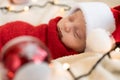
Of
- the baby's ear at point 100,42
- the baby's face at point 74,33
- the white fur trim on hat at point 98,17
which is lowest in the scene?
the baby's face at point 74,33

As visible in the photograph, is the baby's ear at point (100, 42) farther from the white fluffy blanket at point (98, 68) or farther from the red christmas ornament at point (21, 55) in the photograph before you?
the red christmas ornament at point (21, 55)

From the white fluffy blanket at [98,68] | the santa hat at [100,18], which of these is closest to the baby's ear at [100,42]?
the white fluffy blanket at [98,68]

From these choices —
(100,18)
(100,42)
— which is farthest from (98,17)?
(100,42)

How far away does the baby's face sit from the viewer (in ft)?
2.73

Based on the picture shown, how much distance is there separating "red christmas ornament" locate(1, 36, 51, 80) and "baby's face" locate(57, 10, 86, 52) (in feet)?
1.52

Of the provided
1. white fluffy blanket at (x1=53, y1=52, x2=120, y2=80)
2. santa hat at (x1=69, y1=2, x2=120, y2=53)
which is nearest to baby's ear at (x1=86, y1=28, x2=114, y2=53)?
white fluffy blanket at (x1=53, y1=52, x2=120, y2=80)

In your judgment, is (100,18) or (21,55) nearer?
(21,55)

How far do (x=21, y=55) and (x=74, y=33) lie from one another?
0.50m

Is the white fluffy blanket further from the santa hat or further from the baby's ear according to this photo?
the santa hat

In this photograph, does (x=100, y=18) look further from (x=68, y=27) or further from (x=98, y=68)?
(x=98, y=68)

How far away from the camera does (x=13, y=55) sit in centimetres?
35

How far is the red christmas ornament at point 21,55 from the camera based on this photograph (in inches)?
13.6

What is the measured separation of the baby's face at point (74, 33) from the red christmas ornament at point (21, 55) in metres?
0.46

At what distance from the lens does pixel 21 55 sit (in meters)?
0.35
